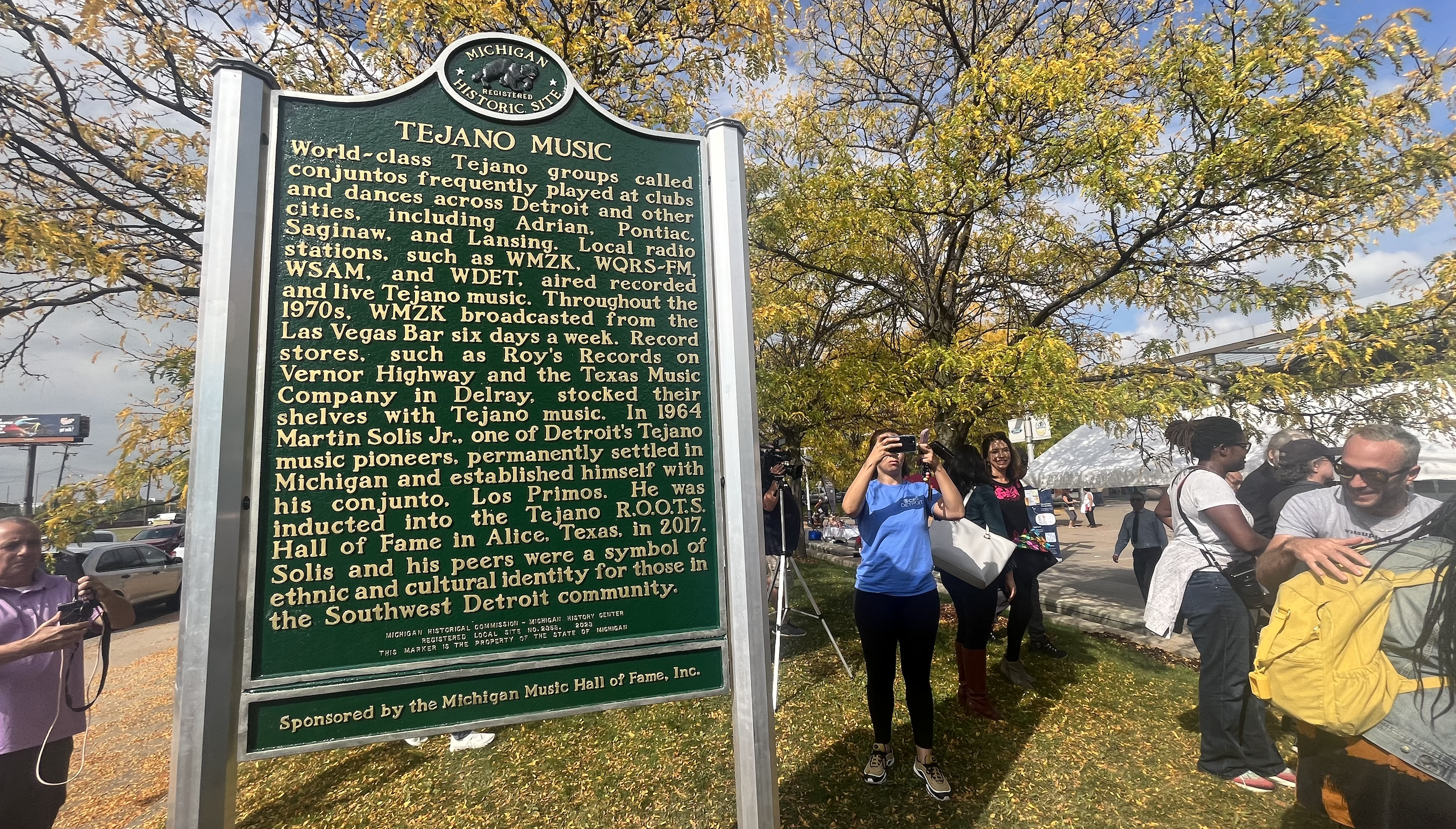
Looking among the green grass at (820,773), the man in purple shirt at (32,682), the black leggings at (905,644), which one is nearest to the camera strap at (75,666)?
the man in purple shirt at (32,682)

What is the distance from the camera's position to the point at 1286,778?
3709mm

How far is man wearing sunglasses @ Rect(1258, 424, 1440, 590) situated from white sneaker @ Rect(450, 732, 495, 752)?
5.96 m

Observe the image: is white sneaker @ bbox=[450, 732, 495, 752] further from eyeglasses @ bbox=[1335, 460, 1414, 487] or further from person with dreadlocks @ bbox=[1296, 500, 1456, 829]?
eyeglasses @ bbox=[1335, 460, 1414, 487]

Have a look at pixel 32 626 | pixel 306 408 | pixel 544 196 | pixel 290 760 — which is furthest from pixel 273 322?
pixel 290 760

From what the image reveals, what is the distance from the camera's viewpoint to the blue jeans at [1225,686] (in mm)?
3770

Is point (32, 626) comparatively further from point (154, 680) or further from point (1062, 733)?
point (154, 680)

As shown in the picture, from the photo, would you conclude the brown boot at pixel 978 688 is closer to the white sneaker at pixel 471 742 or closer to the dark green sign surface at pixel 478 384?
the dark green sign surface at pixel 478 384

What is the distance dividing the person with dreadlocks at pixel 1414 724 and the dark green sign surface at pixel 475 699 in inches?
138

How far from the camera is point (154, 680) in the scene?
8.50m

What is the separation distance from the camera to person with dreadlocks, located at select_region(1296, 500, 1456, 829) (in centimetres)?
278

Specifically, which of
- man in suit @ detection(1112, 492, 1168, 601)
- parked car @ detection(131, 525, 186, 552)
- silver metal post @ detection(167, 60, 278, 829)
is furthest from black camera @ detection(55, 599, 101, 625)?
parked car @ detection(131, 525, 186, 552)

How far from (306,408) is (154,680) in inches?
408

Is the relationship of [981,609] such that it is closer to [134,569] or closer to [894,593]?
[894,593]

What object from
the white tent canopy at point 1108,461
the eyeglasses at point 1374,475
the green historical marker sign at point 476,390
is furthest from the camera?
the white tent canopy at point 1108,461
